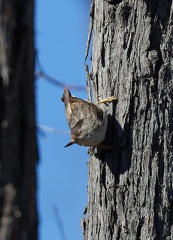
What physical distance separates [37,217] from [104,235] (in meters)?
2.22

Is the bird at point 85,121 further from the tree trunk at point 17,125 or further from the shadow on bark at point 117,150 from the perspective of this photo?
the tree trunk at point 17,125

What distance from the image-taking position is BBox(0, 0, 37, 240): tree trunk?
8.20 feet

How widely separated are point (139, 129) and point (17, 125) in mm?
2218

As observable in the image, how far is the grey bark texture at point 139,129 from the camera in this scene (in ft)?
15.2

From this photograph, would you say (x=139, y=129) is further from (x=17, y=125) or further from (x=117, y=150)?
(x=17, y=125)

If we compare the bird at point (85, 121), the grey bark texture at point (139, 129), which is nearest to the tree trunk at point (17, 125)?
the grey bark texture at point (139, 129)

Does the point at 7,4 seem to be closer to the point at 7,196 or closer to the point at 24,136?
the point at 24,136

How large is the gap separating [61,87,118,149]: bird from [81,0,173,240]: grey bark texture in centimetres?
7

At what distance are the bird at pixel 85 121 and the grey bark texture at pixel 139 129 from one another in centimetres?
7

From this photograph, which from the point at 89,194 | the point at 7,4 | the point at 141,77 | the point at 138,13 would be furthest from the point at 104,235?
the point at 7,4

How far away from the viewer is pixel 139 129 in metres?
4.69

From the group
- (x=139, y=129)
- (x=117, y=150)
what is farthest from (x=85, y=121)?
Answer: (x=139, y=129)

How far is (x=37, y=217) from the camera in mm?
2623

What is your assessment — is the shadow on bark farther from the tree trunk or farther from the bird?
the tree trunk
